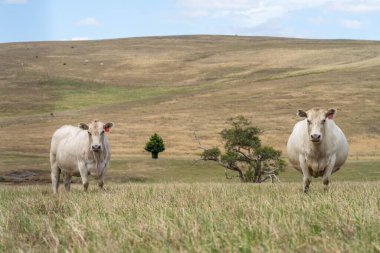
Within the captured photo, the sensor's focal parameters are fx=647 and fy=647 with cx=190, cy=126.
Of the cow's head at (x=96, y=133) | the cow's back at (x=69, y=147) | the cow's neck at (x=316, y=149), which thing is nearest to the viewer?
the cow's neck at (x=316, y=149)

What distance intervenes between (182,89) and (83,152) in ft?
302

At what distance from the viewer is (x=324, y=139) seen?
14289 millimetres

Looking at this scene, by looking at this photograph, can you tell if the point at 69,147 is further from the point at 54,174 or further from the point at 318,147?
the point at 318,147

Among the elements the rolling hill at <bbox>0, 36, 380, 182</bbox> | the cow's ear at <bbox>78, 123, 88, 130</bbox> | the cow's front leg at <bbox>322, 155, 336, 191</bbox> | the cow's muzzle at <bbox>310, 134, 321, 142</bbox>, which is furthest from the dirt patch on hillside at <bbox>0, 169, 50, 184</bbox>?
the cow's muzzle at <bbox>310, 134, 321, 142</bbox>

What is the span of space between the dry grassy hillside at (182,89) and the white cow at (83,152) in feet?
131

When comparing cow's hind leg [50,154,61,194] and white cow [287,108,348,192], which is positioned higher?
white cow [287,108,348,192]

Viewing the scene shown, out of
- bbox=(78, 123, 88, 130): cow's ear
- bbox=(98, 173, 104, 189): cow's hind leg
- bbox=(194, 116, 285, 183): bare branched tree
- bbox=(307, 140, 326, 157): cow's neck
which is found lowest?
bbox=(194, 116, 285, 183): bare branched tree

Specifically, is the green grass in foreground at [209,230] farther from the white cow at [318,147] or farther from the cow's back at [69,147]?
the cow's back at [69,147]

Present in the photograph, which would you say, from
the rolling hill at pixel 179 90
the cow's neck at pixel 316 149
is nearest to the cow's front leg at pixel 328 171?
the cow's neck at pixel 316 149

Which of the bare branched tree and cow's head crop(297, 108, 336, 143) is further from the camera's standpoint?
the bare branched tree

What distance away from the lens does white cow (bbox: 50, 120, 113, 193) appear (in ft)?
53.2

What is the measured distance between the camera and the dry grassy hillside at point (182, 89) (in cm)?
7186

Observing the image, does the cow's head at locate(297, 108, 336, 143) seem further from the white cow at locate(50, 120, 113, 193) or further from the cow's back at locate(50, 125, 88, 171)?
the cow's back at locate(50, 125, 88, 171)

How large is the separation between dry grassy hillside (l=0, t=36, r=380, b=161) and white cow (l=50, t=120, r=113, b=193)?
1576 inches
